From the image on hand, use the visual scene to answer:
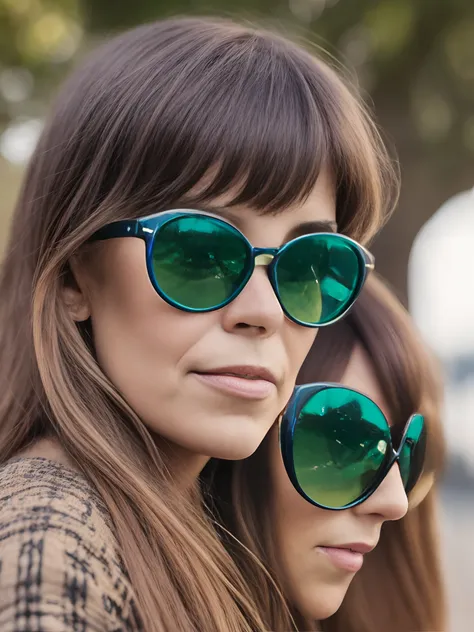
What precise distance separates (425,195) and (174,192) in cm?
481

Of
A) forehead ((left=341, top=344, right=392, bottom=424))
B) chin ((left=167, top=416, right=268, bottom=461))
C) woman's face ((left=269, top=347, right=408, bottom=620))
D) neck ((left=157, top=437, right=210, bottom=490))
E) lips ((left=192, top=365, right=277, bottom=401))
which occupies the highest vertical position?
forehead ((left=341, top=344, right=392, bottom=424))

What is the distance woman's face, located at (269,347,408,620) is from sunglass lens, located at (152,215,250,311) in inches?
19.1

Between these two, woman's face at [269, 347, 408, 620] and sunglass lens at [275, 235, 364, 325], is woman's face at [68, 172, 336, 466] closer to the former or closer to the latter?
sunglass lens at [275, 235, 364, 325]

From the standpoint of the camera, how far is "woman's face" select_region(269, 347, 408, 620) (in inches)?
70.4

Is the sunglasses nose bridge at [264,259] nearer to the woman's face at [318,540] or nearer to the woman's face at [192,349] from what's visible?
the woman's face at [192,349]

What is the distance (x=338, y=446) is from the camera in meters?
1.74

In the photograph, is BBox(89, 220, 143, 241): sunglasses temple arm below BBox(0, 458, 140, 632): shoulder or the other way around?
the other way around

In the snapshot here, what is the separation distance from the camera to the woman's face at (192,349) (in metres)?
1.50

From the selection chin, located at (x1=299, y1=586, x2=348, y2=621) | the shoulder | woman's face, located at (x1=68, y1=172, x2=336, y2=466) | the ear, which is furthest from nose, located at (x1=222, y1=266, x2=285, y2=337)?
chin, located at (x1=299, y1=586, x2=348, y2=621)

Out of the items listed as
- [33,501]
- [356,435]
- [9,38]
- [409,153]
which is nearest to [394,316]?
[356,435]

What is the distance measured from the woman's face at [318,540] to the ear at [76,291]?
0.56 metres

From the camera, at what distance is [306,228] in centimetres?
164

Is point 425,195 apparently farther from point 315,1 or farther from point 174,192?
point 174,192

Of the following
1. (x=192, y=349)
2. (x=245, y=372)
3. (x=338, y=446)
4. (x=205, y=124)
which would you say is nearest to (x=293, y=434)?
(x=338, y=446)
